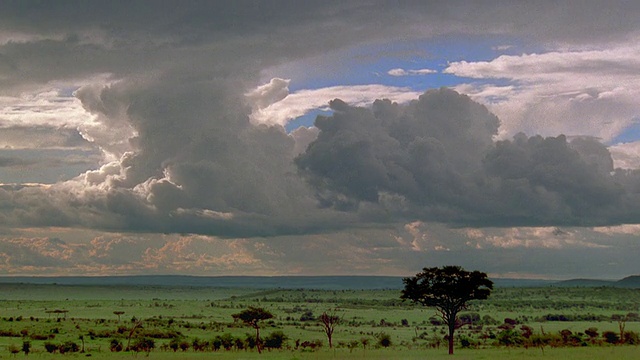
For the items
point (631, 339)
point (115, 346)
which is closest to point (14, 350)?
point (115, 346)

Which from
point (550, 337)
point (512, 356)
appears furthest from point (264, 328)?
point (512, 356)

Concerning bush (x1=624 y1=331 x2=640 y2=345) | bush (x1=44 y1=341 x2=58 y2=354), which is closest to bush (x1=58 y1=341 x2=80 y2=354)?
bush (x1=44 y1=341 x2=58 y2=354)

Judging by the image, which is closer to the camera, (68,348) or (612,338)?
(68,348)

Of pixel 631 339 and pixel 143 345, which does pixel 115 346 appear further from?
pixel 631 339

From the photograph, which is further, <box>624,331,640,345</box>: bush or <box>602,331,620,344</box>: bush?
<box>602,331,620,344</box>: bush

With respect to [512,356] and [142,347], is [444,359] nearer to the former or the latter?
[512,356]

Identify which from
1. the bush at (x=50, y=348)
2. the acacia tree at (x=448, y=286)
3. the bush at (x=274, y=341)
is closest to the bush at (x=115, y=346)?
the bush at (x=50, y=348)

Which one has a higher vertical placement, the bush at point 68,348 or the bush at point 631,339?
the bush at point 631,339

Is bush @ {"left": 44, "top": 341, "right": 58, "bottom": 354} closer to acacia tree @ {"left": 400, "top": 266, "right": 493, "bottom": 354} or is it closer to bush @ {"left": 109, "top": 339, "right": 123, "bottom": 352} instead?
bush @ {"left": 109, "top": 339, "right": 123, "bottom": 352}

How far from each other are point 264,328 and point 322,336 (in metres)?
19.2

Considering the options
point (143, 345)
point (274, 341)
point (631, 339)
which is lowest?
point (143, 345)

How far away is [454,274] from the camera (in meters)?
101

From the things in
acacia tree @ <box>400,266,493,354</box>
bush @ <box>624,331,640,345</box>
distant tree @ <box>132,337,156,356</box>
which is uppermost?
acacia tree @ <box>400,266,493,354</box>

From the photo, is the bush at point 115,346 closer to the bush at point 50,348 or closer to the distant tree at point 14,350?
the bush at point 50,348
